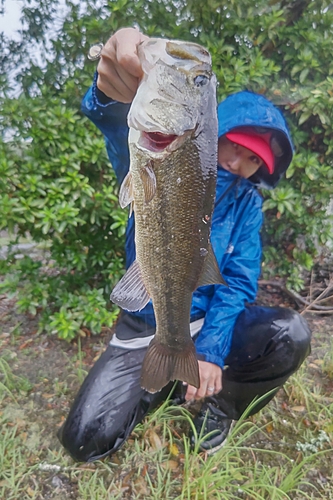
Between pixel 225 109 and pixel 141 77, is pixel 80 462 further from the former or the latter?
pixel 225 109

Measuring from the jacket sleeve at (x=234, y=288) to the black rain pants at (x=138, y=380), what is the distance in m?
0.14

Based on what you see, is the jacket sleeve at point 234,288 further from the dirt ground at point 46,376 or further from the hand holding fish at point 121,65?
the hand holding fish at point 121,65

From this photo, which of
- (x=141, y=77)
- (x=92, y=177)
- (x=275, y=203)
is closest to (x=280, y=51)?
(x=275, y=203)

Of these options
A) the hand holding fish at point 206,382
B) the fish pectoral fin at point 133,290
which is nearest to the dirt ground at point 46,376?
the hand holding fish at point 206,382

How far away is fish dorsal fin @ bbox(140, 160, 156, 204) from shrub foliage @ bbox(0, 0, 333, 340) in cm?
133

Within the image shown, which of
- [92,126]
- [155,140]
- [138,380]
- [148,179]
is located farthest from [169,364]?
[92,126]

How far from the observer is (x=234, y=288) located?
2379mm

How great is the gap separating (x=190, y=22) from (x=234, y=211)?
1.57 meters

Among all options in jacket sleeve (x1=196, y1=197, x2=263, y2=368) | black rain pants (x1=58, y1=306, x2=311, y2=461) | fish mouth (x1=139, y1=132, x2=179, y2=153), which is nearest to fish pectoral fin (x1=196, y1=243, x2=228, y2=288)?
fish mouth (x1=139, y1=132, x2=179, y2=153)

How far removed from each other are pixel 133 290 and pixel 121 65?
0.85 metres

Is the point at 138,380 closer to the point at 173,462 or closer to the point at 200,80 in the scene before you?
the point at 173,462

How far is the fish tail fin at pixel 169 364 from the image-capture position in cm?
176

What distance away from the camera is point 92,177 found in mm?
2820

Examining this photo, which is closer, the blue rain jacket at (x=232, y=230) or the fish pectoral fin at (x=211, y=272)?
the fish pectoral fin at (x=211, y=272)
